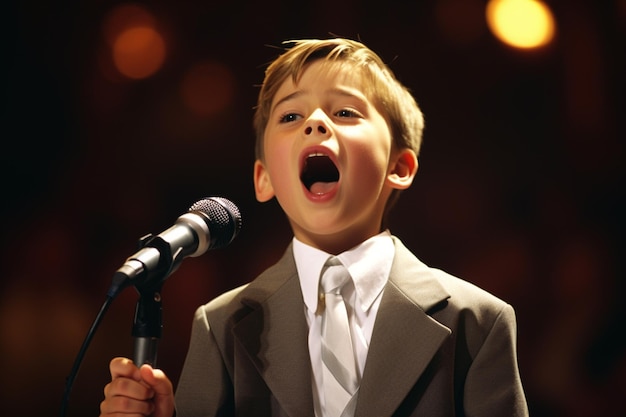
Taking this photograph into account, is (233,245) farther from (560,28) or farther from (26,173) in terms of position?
(560,28)

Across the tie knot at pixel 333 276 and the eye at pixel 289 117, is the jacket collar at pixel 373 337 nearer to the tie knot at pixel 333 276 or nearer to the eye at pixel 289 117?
the tie knot at pixel 333 276

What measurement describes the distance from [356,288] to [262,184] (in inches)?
8.5

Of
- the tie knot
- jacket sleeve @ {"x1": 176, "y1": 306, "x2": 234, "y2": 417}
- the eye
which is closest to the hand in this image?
jacket sleeve @ {"x1": 176, "y1": 306, "x2": 234, "y2": 417}

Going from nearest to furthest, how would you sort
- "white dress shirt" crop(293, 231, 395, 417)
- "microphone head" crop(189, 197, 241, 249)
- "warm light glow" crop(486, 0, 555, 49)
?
1. "microphone head" crop(189, 197, 241, 249)
2. "white dress shirt" crop(293, 231, 395, 417)
3. "warm light glow" crop(486, 0, 555, 49)

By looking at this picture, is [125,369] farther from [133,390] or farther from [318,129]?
[318,129]

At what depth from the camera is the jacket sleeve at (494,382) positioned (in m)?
Result: 0.73

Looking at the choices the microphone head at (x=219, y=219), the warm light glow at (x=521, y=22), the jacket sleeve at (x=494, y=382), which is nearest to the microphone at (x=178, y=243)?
the microphone head at (x=219, y=219)

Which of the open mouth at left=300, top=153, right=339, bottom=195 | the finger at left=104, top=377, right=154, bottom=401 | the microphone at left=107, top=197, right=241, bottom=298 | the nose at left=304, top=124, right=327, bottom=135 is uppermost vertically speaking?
the nose at left=304, top=124, right=327, bottom=135

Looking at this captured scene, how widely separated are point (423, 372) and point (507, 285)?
41 centimetres

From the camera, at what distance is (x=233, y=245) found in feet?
3.76

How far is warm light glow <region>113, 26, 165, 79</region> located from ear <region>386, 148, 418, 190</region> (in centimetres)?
53

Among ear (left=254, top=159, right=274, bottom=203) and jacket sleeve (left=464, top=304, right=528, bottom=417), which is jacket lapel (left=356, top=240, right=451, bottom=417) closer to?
jacket sleeve (left=464, top=304, right=528, bottom=417)

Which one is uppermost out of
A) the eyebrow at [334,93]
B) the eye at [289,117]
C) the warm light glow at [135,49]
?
the warm light glow at [135,49]

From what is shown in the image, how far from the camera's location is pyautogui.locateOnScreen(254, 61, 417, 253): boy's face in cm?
79
